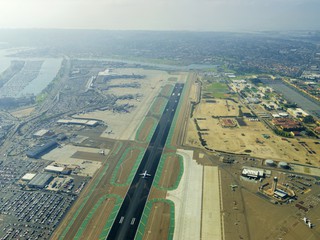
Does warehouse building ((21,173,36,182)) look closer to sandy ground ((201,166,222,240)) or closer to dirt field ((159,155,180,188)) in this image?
dirt field ((159,155,180,188))

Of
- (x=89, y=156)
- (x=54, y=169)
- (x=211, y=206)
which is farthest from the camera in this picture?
(x=89, y=156)

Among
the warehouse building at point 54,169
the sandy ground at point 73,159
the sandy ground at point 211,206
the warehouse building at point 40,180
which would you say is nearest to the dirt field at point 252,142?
the sandy ground at point 211,206

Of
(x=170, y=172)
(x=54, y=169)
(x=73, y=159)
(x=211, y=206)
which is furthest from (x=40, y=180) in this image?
(x=211, y=206)

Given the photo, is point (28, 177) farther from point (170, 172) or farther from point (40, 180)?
point (170, 172)

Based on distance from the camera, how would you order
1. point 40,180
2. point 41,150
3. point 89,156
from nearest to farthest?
point 40,180 < point 89,156 < point 41,150

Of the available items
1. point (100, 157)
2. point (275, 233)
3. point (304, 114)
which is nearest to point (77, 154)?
point (100, 157)

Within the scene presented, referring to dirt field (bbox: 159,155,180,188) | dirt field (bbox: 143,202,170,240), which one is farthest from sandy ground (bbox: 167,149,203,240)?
dirt field (bbox: 159,155,180,188)
